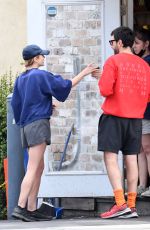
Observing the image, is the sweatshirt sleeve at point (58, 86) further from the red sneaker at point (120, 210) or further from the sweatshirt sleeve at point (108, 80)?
the red sneaker at point (120, 210)

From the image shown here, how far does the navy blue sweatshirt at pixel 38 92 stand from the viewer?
27.0 feet

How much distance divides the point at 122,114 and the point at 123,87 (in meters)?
0.26

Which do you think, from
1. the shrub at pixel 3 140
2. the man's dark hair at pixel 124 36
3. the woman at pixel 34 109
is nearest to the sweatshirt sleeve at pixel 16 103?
the woman at pixel 34 109

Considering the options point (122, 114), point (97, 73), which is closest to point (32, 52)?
point (97, 73)

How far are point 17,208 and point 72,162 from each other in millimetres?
1142

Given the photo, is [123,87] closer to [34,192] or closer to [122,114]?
[122,114]

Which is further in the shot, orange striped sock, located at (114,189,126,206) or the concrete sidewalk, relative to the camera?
orange striped sock, located at (114,189,126,206)

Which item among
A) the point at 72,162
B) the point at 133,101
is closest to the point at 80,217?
the point at 72,162

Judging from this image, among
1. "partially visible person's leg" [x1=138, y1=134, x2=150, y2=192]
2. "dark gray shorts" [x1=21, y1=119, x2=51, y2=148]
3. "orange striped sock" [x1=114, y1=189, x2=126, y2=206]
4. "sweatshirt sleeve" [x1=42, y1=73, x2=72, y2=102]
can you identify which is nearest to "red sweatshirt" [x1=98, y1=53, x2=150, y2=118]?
"sweatshirt sleeve" [x1=42, y1=73, x2=72, y2=102]

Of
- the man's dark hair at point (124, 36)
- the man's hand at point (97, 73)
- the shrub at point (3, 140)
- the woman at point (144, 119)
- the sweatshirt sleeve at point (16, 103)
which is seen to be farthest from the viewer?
the shrub at point (3, 140)

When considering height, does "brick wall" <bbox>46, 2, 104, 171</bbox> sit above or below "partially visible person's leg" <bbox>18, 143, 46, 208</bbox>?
above

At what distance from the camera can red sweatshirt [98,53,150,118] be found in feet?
26.5

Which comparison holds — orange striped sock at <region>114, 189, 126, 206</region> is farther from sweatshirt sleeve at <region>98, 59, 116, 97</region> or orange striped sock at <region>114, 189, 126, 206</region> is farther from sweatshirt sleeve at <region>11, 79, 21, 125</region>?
sweatshirt sleeve at <region>11, 79, 21, 125</region>

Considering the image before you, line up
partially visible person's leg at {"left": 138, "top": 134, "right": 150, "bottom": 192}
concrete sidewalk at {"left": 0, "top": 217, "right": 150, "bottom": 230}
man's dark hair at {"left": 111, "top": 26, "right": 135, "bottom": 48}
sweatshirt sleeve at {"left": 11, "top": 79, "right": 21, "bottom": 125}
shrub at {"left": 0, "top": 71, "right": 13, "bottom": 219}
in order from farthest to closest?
shrub at {"left": 0, "top": 71, "right": 13, "bottom": 219} < partially visible person's leg at {"left": 138, "top": 134, "right": 150, "bottom": 192} < sweatshirt sleeve at {"left": 11, "top": 79, "right": 21, "bottom": 125} < man's dark hair at {"left": 111, "top": 26, "right": 135, "bottom": 48} < concrete sidewalk at {"left": 0, "top": 217, "right": 150, "bottom": 230}
